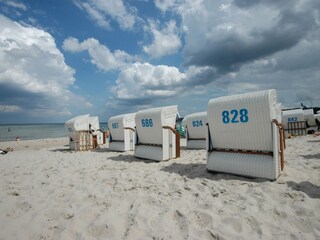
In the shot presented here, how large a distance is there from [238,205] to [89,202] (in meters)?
3.28

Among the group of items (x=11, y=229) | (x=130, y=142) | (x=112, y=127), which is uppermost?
(x=112, y=127)

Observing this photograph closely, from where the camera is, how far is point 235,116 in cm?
648

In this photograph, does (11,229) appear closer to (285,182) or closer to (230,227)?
(230,227)

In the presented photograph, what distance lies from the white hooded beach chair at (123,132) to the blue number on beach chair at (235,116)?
8.16 meters

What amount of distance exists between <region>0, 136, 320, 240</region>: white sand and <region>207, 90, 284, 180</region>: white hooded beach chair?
35 cm

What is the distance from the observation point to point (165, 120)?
32.3 ft

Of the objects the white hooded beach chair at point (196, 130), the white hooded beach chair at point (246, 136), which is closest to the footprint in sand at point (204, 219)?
the white hooded beach chair at point (246, 136)

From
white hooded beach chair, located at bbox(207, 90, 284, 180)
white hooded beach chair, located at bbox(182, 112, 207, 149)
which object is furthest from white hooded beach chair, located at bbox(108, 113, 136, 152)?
white hooded beach chair, located at bbox(207, 90, 284, 180)

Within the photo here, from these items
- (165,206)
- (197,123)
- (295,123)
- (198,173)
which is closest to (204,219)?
(165,206)

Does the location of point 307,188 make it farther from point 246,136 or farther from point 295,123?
point 295,123

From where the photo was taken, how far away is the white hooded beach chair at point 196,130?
13805 mm

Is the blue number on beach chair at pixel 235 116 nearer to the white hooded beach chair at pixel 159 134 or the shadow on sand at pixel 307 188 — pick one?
the shadow on sand at pixel 307 188

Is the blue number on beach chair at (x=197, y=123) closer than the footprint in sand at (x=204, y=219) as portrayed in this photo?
No

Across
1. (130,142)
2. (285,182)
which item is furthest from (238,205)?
(130,142)
